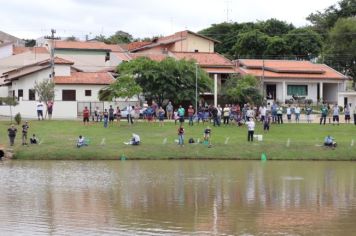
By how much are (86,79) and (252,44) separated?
36311 millimetres

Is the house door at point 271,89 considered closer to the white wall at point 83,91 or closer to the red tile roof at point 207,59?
the red tile roof at point 207,59

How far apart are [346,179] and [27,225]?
56.8ft

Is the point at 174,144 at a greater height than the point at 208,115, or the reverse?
the point at 208,115

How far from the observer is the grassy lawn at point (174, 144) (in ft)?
131

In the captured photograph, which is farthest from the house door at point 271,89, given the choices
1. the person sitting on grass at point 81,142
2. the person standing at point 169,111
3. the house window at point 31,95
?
the person sitting on grass at point 81,142

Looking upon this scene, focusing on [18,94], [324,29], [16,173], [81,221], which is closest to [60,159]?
[16,173]

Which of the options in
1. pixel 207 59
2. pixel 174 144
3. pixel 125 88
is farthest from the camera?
pixel 207 59

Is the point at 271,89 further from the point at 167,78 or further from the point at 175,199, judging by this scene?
the point at 175,199

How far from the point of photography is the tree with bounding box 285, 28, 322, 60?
3725 inches

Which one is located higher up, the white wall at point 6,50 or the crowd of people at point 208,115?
the white wall at point 6,50

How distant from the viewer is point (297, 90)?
81562 millimetres

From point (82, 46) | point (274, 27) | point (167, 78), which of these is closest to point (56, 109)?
point (167, 78)

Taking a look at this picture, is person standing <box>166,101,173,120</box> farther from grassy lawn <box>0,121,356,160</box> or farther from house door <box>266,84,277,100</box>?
house door <box>266,84,277,100</box>

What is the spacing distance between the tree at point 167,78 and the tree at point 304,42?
1481 inches
